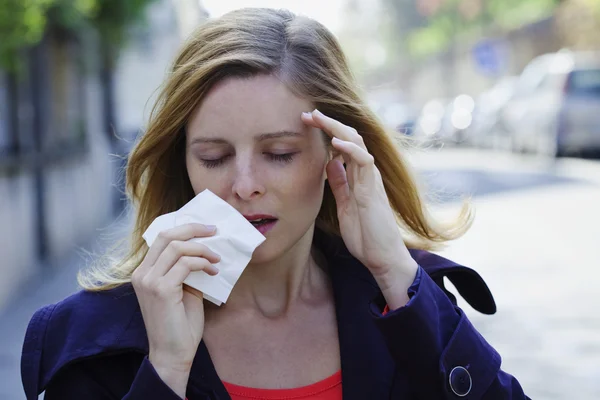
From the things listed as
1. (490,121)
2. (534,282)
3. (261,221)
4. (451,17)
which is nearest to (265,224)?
(261,221)

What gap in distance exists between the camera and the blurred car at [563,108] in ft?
59.0

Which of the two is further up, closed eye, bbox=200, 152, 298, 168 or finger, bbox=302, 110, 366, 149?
finger, bbox=302, 110, 366, 149

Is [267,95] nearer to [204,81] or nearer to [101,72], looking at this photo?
[204,81]

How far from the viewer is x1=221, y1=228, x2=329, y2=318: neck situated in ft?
9.01

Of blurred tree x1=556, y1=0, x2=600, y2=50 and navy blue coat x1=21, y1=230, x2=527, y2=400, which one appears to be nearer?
navy blue coat x1=21, y1=230, x2=527, y2=400

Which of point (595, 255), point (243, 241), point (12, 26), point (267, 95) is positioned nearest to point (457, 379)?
point (243, 241)

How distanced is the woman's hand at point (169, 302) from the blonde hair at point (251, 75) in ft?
0.98

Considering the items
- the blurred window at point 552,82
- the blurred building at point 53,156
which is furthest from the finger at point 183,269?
the blurred window at point 552,82

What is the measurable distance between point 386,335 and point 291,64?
0.72 metres

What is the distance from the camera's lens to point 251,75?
258cm

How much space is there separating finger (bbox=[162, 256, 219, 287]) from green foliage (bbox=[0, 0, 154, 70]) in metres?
5.56

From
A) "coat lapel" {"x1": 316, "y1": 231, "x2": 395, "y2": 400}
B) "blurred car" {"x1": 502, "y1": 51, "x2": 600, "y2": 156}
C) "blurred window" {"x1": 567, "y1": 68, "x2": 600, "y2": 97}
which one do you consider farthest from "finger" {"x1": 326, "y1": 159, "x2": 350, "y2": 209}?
"blurred window" {"x1": 567, "y1": 68, "x2": 600, "y2": 97}

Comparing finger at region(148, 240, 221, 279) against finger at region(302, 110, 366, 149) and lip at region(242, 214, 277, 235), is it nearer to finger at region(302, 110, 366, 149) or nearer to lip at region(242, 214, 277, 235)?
lip at region(242, 214, 277, 235)

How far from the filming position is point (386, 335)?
239cm
